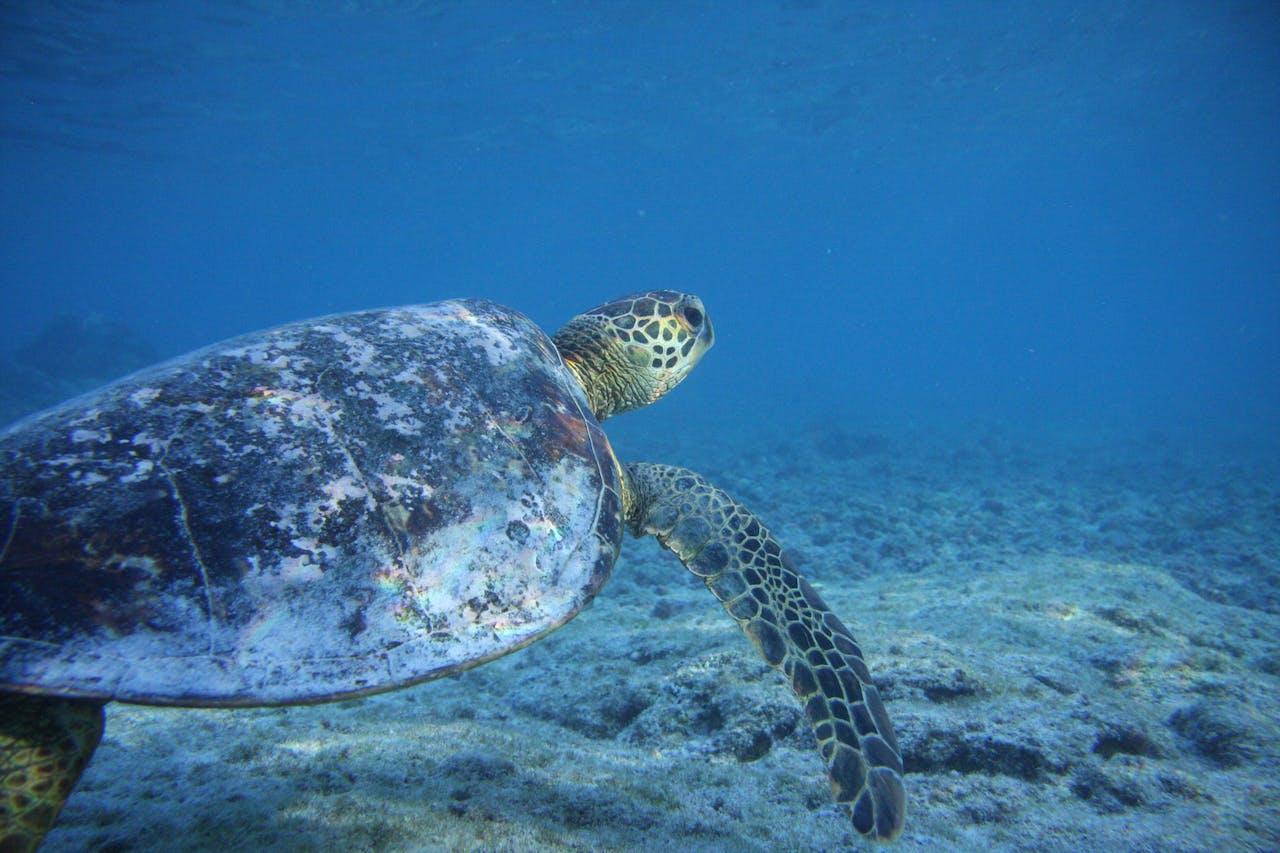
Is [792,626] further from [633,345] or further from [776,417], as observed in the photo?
[776,417]

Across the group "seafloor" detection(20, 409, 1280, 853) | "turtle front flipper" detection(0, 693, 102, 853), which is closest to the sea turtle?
"turtle front flipper" detection(0, 693, 102, 853)

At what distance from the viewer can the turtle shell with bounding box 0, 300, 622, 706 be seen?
4.94ft

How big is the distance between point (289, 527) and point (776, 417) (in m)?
26.1

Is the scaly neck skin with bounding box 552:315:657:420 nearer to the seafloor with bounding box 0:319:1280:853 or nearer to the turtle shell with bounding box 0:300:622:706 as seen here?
the turtle shell with bounding box 0:300:622:706

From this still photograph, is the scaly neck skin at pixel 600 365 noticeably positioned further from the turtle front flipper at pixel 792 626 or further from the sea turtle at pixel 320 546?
the sea turtle at pixel 320 546

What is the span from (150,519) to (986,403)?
4650 centimetres

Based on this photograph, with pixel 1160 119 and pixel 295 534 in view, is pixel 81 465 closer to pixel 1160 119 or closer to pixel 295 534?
pixel 295 534

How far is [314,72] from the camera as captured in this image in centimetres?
2344

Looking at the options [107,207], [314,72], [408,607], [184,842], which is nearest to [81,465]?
[408,607]

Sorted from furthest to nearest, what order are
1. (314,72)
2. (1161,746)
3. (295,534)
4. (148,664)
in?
(314,72), (1161,746), (295,534), (148,664)

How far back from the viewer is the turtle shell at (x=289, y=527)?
59.3 inches

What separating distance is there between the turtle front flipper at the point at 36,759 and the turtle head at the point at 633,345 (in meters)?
2.89

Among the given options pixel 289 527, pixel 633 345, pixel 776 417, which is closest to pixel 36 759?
pixel 289 527

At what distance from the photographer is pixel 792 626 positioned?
2512 mm
